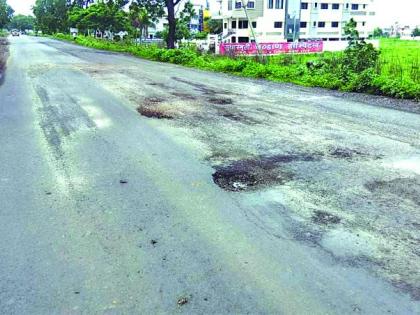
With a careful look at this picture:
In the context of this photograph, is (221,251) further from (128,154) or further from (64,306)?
(128,154)

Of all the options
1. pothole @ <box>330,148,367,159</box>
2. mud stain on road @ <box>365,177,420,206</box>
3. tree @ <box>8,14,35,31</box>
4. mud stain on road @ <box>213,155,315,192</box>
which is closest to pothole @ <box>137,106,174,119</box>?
mud stain on road @ <box>213,155,315,192</box>

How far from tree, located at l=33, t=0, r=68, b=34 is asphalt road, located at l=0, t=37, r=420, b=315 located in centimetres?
9185

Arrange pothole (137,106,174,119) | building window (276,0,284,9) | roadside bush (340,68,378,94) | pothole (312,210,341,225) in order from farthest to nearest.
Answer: building window (276,0,284,9) → roadside bush (340,68,378,94) → pothole (137,106,174,119) → pothole (312,210,341,225)

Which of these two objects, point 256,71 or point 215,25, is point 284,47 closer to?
point 256,71

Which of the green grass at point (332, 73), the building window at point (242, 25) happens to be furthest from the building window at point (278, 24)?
the green grass at point (332, 73)

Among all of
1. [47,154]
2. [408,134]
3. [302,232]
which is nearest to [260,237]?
[302,232]

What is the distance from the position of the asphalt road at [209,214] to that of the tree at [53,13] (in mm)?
91854

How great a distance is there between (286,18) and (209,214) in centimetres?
5912

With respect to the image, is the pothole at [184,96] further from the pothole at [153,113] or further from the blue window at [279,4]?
the blue window at [279,4]

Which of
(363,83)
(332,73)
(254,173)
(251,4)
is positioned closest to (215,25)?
(251,4)

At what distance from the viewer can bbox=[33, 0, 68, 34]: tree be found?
9166 centimetres

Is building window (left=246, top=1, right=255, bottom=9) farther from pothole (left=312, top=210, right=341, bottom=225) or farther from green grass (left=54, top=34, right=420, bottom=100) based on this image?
pothole (left=312, top=210, right=341, bottom=225)

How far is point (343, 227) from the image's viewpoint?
14.2 feet

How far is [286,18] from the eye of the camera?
5944 cm
